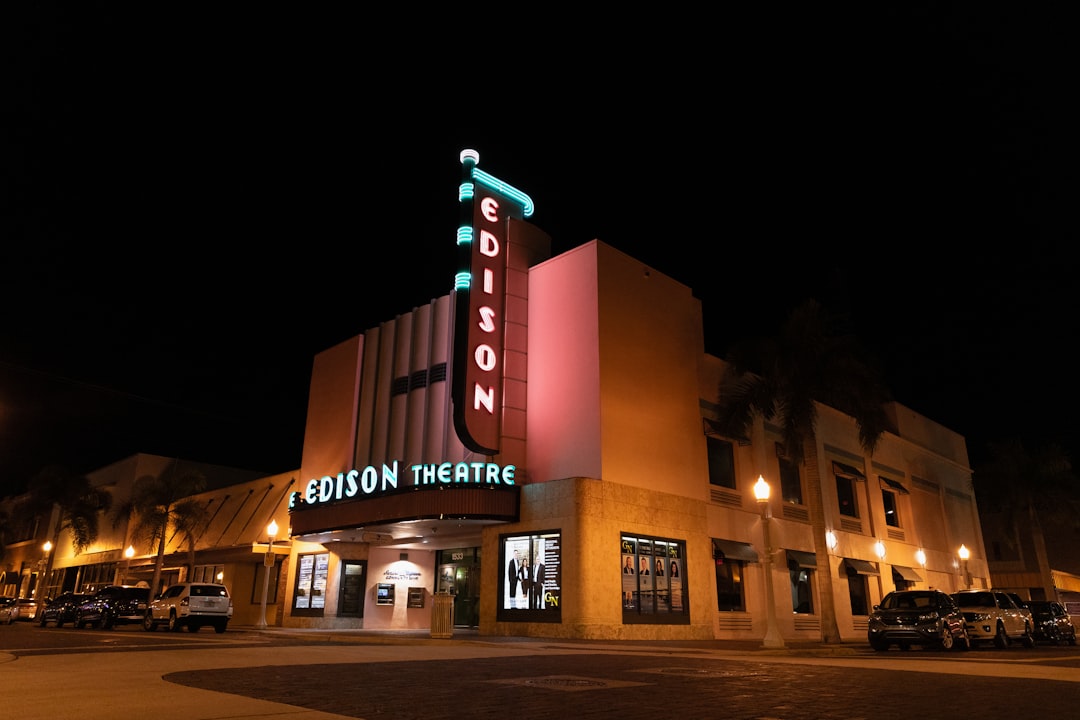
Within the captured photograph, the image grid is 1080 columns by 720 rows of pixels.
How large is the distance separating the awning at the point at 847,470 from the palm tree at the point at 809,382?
8.90 meters

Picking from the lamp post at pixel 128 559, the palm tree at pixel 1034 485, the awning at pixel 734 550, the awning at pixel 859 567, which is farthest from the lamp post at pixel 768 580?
the lamp post at pixel 128 559

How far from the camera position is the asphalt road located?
287 inches

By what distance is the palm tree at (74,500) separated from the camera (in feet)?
172

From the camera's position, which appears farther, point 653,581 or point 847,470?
point 847,470

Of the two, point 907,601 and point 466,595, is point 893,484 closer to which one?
point 907,601

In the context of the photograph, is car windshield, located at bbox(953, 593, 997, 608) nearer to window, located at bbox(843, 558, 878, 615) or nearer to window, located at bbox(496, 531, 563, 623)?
window, located at bbox(843, 558, 878, 615)

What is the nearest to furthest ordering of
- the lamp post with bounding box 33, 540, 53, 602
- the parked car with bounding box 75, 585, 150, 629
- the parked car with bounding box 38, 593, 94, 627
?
the parked car with bounding box 75, 585, 150, 629
the parked car with bounding box 38, 593, 94, 627
the lamp post with bounding box 33, 540, 53, 602

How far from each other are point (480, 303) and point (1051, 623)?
2310cm

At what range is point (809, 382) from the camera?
26188mm

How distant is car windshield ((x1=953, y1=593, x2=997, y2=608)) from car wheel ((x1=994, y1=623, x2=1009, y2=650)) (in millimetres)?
666

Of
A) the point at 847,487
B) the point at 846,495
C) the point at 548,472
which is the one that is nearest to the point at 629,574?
the point at 548,472

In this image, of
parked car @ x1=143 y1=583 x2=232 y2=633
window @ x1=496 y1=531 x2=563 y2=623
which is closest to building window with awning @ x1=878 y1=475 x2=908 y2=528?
window @ x1=496 y1=531 x2=563 y2=623

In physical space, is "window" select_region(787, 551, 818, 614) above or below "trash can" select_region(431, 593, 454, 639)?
above

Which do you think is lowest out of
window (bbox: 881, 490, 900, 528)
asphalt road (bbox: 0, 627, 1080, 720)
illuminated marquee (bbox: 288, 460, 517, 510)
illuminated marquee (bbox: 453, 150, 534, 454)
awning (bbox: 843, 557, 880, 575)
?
asphalt road (bbox: 0, 627, 1080, 720)
